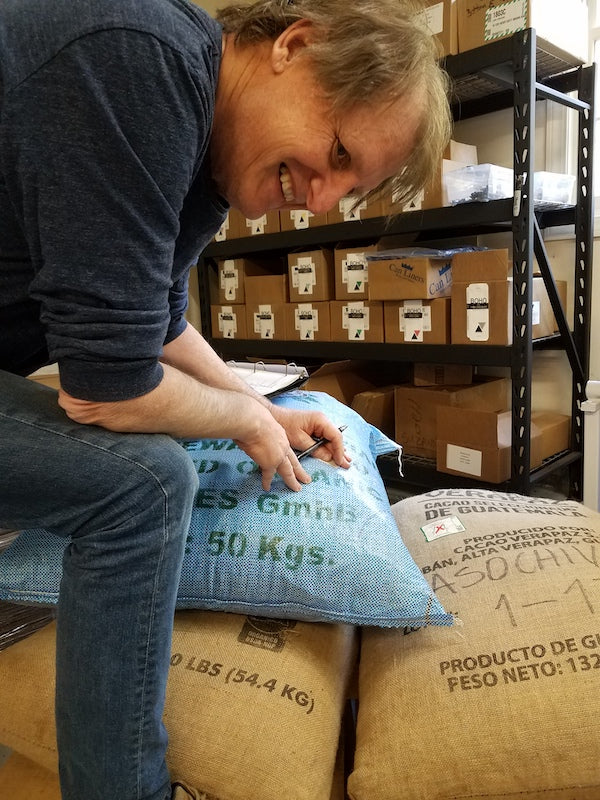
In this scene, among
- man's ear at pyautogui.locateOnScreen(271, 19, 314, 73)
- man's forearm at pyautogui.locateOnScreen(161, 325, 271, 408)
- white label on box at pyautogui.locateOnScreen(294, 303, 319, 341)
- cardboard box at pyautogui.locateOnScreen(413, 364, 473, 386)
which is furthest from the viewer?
white label on box at pyautogui.locateOnScreen(294, 303, 319, 341)

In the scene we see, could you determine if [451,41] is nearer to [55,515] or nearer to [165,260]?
[165,260]

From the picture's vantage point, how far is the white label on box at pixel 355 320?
78.8 inches

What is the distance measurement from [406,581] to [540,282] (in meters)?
1.32

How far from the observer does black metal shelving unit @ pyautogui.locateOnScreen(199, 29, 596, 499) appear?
63.1 inches

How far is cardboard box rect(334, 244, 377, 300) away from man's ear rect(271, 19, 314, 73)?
1346 mm

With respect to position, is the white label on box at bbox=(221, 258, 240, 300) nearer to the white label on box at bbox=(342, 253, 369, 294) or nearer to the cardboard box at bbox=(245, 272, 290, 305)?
the cardboard box at bbox=(245, 272, 290, 305)

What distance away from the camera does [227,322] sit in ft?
8.27

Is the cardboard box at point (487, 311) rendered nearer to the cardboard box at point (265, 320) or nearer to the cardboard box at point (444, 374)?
the cardboard box at point (444, 374)

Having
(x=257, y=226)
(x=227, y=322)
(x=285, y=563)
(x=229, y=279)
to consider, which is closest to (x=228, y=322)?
(x=227, y=322)

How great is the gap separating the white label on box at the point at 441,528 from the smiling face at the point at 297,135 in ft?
1.97

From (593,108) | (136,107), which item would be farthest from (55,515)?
(593,108)

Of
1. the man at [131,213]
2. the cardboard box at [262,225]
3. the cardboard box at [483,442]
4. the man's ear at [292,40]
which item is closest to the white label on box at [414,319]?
the cardboard box at [483,442]

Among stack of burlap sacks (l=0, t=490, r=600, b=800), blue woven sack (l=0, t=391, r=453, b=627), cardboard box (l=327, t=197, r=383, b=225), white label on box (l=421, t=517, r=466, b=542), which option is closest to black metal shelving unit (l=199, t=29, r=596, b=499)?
cardboard box (l=327, t=197, r=383, b=225)

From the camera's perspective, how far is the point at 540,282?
6.00ft
